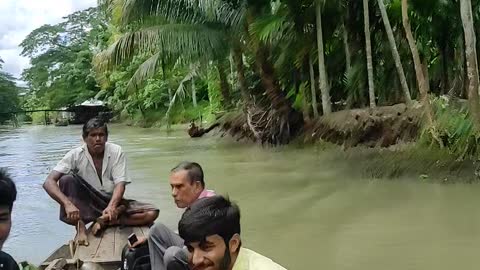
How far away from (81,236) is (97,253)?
0.34m

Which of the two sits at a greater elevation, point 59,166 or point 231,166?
point 59,166

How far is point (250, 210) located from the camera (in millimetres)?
9055

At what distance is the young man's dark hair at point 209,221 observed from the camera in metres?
2.33

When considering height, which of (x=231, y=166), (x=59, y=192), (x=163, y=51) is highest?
(x=163, y=51)

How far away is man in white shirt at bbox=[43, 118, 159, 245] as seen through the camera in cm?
505

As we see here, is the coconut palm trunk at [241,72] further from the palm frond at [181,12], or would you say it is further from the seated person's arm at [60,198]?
the seated person's arm at [60,198]

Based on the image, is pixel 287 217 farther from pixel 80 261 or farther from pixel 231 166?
pixel 231 166

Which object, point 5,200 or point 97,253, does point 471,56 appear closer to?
point 97,253

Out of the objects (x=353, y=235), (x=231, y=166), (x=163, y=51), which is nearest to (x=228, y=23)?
(x=163, y=51)

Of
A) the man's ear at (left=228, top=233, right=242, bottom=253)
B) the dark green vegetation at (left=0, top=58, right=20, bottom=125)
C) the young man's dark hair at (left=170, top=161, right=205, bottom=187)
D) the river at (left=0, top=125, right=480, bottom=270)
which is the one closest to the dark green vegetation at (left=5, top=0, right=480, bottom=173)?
the river at (left=0, top=125, right=480, bottom=270)

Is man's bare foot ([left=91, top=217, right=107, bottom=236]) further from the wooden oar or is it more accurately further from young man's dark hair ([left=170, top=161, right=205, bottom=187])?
young man's dark hair ([left=170, top=161, right=205, bottom=187])

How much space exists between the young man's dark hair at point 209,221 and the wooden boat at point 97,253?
79.9 inches

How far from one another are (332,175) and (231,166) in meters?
3.06

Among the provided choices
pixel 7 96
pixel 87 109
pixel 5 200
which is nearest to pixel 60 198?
pixel 5 200
